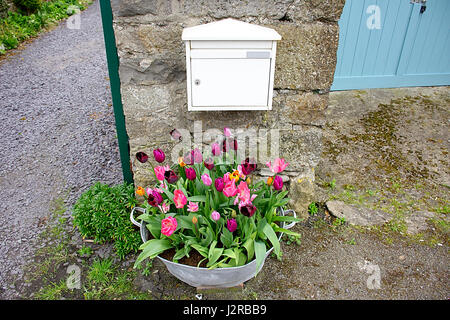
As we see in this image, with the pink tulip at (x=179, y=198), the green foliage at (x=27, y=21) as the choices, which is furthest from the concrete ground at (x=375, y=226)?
the green foliage at (x=27, y=21)

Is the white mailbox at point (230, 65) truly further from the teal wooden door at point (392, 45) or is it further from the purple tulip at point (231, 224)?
the teal wooden door at point (392, 45)

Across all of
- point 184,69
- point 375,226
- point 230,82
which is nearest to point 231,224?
point 230,82

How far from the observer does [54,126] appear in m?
4.06

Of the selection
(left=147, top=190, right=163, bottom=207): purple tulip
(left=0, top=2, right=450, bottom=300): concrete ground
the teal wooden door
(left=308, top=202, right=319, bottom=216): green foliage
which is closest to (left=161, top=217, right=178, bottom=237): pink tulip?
(left=147, top=190, right=163, bottom=207): purple tulip

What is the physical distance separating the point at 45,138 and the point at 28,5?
14.3 ft

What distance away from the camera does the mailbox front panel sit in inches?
78.0

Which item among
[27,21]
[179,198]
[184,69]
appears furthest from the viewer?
[27,21]

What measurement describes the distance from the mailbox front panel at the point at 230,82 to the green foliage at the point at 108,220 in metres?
0.99

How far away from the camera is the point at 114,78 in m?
2.43

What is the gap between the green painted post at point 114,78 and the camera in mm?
2252

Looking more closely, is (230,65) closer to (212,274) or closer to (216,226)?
(216,226)

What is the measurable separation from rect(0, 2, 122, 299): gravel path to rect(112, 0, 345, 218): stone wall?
0.98 m
